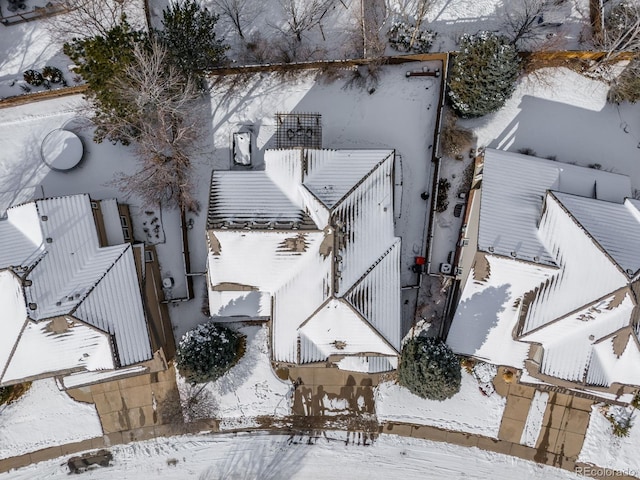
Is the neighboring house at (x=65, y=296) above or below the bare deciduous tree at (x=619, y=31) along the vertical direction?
below

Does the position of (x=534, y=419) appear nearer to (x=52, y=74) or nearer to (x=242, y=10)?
(x=242, y=10)

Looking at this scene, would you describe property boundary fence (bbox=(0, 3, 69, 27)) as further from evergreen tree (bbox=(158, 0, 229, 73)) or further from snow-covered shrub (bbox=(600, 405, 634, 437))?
snow-covered shrub (bbox=(600, 405, 634, 437))

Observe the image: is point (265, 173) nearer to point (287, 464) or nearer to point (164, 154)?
point (164, 154)

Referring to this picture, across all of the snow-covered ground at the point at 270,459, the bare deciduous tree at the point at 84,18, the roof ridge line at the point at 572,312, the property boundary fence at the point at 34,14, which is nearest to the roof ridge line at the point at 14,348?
the snow-covered ground at the point at 270,459

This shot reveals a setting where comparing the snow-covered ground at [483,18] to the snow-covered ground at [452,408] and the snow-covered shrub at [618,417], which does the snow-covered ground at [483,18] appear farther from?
the snow-covered shrub at [618,417]

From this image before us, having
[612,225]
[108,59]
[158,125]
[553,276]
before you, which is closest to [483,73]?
[612,225]

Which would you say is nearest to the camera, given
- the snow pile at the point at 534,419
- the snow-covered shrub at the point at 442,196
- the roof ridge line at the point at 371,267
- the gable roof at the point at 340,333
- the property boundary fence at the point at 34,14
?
the roof ridge line at the point at 371,267
